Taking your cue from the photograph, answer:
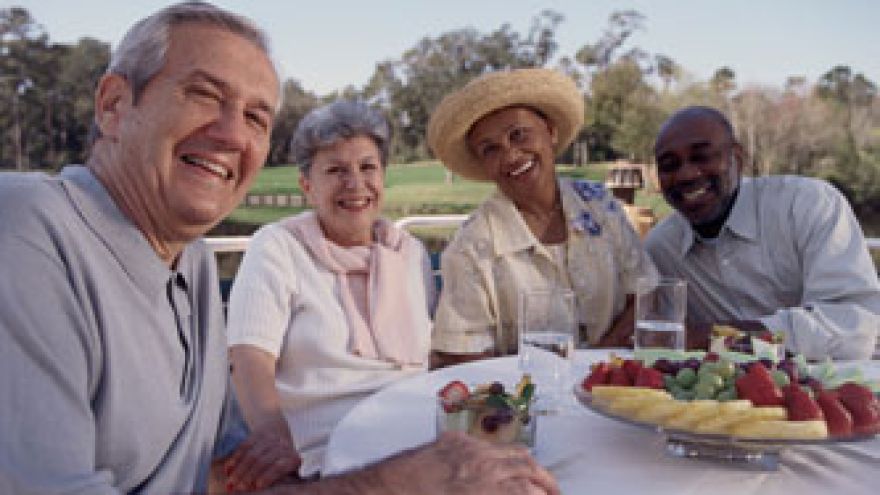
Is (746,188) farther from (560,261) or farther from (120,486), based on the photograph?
(120,486)

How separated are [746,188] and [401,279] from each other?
161 cm

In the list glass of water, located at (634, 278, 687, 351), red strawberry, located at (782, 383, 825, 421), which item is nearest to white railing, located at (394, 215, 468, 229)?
glass of water, located at (634, 278, 687, 351)

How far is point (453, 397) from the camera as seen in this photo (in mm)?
1318

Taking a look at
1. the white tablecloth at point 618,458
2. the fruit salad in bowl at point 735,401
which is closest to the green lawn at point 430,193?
the white tablecloth at point 618,458

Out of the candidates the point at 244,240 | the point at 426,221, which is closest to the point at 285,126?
the point at 426,221

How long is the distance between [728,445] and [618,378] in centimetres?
25

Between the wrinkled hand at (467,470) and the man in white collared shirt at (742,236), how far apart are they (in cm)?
177

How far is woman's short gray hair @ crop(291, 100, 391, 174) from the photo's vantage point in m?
2.39

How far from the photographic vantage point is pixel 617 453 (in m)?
1.36

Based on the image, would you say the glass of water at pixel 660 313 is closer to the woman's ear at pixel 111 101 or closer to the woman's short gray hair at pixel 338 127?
the woman's short gray hair at pixel 338 127

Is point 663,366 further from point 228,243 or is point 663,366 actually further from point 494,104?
point 228,243

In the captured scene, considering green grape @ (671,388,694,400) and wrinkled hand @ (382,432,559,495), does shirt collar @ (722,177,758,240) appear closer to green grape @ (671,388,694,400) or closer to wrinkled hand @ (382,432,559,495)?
green grape @ (671,388,694,400)

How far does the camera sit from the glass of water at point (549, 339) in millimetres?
1687

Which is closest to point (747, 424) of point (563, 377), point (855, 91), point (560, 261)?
point (563, 377)
